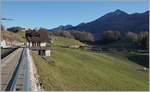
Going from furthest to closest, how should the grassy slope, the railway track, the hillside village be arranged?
the grassy slope → the hillside village → the railway track

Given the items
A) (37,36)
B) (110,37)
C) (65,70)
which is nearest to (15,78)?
(65,70)

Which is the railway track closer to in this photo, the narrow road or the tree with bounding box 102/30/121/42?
the narrow road

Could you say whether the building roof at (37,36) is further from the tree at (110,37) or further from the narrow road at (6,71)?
the narrow road at (6,71)

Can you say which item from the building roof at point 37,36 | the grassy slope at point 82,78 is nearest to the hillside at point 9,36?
the building roof at point 37,36

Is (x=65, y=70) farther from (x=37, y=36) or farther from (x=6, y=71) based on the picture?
(x=37, y=36)

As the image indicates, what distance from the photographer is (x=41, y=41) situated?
4279 inches

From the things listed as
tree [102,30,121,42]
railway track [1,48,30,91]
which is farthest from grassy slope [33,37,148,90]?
tree [102,30,121,42]

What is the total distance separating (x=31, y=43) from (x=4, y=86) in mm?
97239

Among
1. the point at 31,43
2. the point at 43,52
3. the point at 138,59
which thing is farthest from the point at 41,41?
the point at 43,52

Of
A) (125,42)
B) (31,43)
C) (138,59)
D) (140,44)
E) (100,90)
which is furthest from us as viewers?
(125,42)

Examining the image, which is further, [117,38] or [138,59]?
[117,38]

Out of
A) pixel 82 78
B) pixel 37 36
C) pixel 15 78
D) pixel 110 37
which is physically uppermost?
pixel 37 36

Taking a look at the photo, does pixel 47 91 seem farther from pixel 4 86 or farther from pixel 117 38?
pixel 117 38

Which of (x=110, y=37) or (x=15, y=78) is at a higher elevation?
(x=110, y=37)
